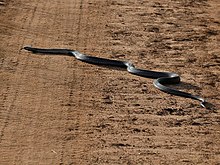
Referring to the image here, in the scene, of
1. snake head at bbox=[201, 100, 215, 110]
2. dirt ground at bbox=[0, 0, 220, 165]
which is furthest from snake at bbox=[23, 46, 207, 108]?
dirt ground at bbox=[0, 0, 220, 165]

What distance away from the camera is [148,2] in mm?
16578

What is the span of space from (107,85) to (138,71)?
84cm

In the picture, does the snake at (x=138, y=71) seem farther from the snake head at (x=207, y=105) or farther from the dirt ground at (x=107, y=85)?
the dirt ground at (x=107, y=85)

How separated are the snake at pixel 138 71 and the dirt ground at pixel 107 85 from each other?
0.10 meters

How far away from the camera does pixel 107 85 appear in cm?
1115

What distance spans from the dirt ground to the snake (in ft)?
0.34

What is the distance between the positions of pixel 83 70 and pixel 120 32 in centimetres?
232

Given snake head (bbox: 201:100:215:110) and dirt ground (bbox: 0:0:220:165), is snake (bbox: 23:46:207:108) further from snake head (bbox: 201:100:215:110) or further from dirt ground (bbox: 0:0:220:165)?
dirt ground (bbox: 0:0:220:165)

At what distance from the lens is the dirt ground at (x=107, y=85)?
8859 mm

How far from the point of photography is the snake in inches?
436

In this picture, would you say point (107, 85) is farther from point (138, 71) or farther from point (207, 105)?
point (207, 105)

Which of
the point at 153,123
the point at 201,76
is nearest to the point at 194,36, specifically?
the point at 201,76

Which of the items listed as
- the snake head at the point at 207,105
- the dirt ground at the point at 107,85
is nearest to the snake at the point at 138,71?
the snake head at the point at 207,105

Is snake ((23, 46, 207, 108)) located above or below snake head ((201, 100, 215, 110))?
below
